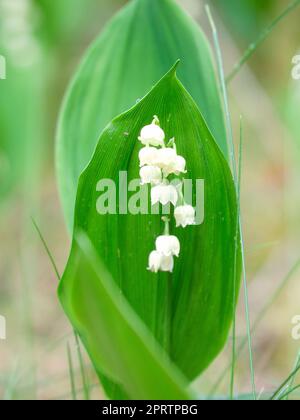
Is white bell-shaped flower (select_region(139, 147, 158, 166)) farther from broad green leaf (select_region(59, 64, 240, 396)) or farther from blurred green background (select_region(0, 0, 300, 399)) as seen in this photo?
blurred green background (select_region(0, 0, 300, 399))

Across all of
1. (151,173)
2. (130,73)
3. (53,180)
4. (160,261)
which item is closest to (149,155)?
(151,173)

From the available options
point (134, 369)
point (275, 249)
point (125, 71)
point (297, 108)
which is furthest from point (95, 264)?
point (275, 249)

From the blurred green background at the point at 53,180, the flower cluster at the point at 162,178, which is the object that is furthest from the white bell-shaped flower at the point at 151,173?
the blurred green background at the point at 53,180

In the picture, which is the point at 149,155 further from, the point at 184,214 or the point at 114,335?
the point at 114,335

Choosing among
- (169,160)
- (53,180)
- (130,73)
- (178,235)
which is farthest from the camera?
(53,180)

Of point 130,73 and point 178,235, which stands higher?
point 130,73

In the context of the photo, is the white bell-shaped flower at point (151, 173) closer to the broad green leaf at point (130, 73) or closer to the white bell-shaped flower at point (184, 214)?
the white bell-shaped flower at point (184, 214)
